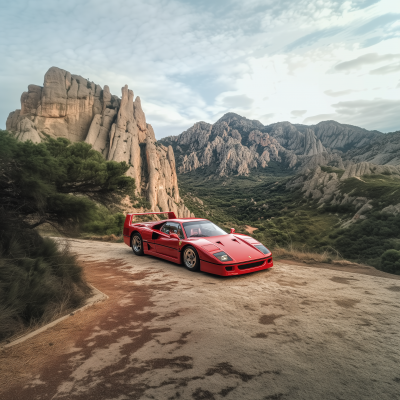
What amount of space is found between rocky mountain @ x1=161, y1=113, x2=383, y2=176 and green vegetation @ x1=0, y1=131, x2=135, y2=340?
110 m

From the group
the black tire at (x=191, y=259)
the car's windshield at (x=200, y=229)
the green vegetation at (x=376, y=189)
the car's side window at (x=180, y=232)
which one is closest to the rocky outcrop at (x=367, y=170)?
the green vegetation at (x=376, y=189)

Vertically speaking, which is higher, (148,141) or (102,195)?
(148,141)

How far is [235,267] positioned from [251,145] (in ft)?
507

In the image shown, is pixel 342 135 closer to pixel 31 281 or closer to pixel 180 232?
pixel 180 232

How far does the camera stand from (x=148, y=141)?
55.8 meters

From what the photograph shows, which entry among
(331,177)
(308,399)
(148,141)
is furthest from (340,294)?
(331,177)

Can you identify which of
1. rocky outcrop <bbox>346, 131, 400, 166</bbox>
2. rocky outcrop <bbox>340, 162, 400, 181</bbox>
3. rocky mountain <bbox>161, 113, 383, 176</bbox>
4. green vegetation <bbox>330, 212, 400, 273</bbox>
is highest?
rocky mountain <bbox>161, 113, 383, 176</bbox>

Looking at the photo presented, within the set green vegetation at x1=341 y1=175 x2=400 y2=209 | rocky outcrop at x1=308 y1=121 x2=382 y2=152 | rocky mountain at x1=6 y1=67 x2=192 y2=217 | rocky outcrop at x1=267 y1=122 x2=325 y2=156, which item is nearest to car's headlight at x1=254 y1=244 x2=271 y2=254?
green vegetation at x1=341 y1=175 x2=400 y2=209

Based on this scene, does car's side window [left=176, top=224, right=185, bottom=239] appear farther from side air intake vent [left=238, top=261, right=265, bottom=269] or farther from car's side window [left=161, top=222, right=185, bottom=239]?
side air intake vent [left=238, top=261, right=265, bottom=269]

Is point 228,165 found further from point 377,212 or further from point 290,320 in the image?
point 290,320

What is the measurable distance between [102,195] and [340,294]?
9432 millimetres

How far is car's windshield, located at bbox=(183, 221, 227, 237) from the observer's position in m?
6.63

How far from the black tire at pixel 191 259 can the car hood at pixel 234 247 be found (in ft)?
0.93

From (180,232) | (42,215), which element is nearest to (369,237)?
(180,232)
